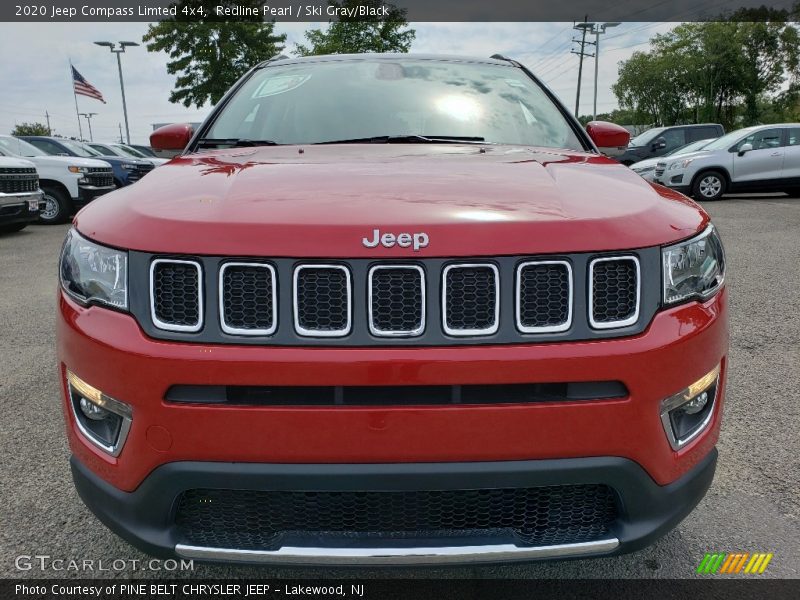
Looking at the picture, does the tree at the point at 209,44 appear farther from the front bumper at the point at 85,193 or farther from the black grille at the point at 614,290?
the black grille at the point at 614,290

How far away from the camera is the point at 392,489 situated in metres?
1.43

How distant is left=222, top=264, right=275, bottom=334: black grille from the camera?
1.43 meters

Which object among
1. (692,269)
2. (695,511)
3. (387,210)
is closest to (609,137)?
(692,269)

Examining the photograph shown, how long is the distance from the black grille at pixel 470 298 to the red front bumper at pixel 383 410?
0.19 ft

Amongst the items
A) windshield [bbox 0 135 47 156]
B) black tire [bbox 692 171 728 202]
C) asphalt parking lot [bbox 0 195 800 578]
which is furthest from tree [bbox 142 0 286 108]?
asphalt parking lot [bbox 0 195 800 578]

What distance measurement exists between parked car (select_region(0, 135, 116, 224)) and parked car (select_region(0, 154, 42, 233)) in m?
1.68

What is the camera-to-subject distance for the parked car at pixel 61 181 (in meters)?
11.8

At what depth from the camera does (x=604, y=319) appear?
1.47m

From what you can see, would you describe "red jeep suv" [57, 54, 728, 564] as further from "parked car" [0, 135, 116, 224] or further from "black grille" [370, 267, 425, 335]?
"parked car" [0, 135, 116, 224]

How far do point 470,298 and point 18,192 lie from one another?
10188mm

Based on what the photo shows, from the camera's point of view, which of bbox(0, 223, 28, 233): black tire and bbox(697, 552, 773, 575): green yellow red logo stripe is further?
bbox(0, 223, 28, 233): black tire

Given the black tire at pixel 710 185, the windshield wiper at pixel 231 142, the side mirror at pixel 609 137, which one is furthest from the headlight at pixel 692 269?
the black tire at pixel 710 185

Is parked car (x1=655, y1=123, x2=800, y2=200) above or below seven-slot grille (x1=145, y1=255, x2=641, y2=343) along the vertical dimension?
below

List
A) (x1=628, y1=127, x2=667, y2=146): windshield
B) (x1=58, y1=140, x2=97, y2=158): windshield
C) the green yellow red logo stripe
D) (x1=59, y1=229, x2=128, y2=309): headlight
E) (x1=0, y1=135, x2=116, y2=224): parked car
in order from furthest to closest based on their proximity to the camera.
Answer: (x1=628, y1=127, x2=667, y2=146): windshield < (x1=58, y1=140, x2=97, y2=158): windshield < (x1=0, y1=135, x2=116, y2=224): parked car < the green yellow red logo stripe < (x1=59, y1=229, x2=128, y2=309): headlight
